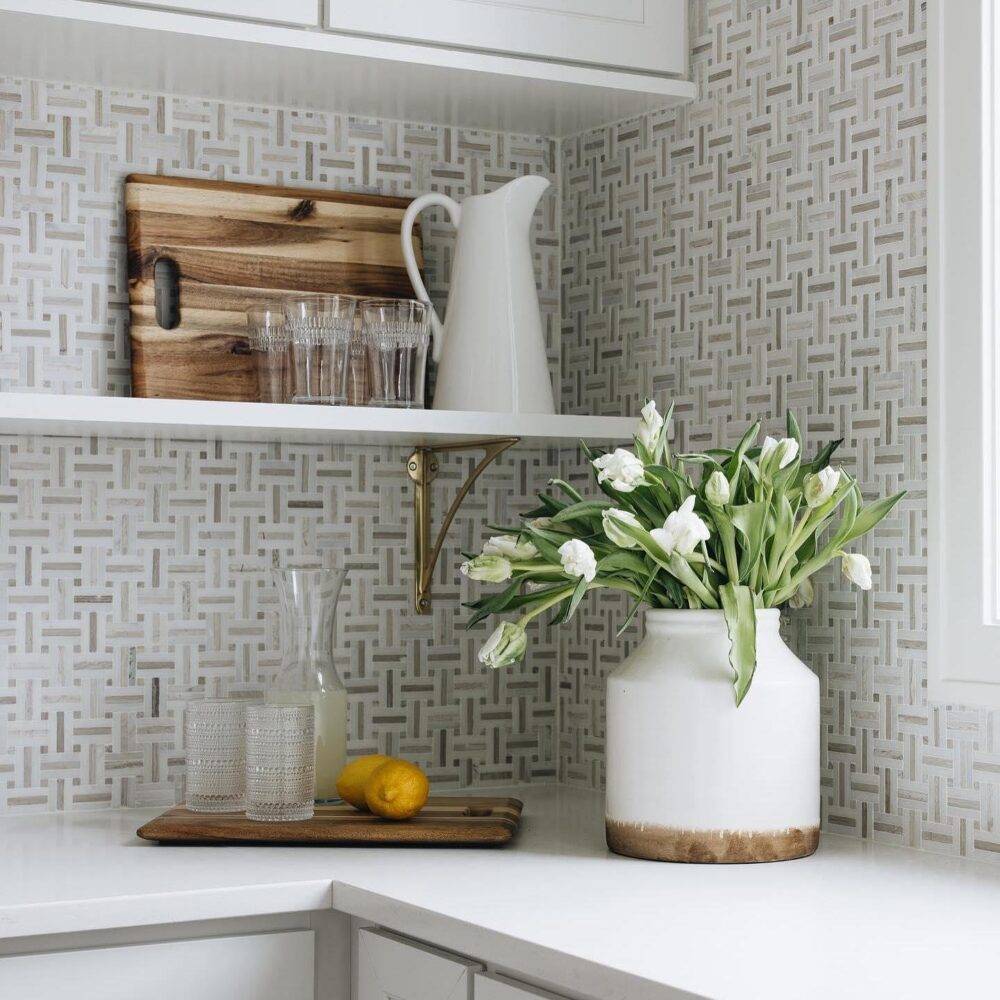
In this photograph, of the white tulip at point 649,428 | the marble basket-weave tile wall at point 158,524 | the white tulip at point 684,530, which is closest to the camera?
the white tulip at point 684,530

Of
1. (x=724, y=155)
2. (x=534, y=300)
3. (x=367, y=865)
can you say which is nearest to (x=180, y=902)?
(x=367, y=865)

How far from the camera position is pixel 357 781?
1712 millimetres

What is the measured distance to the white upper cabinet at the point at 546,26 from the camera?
5.70ft

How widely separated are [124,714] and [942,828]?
3.29 ft

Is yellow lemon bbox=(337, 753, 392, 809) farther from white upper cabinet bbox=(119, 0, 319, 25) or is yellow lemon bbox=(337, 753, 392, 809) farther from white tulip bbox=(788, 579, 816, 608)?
white upper cabinet bbox=(119, 0, 319, 25)

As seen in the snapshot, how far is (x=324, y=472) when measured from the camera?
1997 mm

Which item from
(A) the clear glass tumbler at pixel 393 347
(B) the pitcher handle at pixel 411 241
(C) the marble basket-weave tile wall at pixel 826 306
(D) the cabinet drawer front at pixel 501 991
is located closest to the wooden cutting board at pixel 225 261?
(B) the pitcher handle at pixel 411 241

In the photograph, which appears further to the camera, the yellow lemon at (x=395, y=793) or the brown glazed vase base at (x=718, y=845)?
the yellow lemon at (x=395, y=793)

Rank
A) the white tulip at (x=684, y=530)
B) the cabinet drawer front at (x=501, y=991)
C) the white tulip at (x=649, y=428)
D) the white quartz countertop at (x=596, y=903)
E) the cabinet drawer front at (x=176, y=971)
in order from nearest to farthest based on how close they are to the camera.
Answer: the white quartz countertop at (x=596, y=903) < the cabinet drawer front at (x=501, y=991) < the cabinet drawer front at (x=176, y=971) < the white tulip at (x=684, y=530) < the white tulip at (x=649, y=428)

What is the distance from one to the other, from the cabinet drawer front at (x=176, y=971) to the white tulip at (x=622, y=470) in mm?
540

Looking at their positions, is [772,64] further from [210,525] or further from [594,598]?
[210,525]

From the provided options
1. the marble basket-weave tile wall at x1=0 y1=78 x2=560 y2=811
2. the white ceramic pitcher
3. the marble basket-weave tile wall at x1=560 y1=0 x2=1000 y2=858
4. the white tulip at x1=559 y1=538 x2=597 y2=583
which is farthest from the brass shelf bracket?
the white tulip at x1=559 y1=538 x2=597 y2=583

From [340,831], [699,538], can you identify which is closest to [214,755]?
[340,831]

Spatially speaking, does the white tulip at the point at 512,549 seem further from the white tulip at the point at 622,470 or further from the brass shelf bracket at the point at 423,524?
the brass shelf bracket at the point at 423,524
